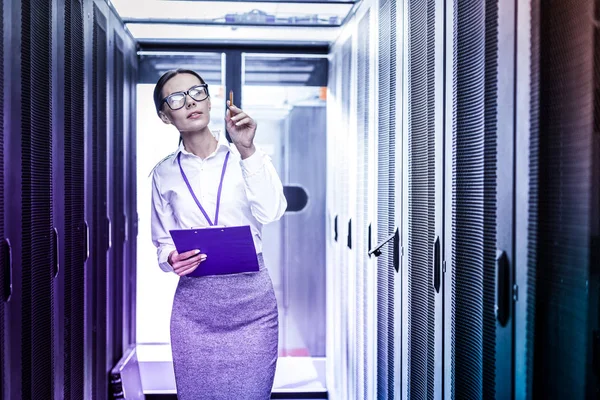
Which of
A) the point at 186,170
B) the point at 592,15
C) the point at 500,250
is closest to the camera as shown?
the point at 592,15

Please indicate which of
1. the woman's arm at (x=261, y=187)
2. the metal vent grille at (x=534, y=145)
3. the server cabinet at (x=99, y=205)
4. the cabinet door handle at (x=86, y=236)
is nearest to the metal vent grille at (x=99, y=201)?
the server cabinet at (x=99, y=205)

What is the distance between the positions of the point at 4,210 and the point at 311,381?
121 inches

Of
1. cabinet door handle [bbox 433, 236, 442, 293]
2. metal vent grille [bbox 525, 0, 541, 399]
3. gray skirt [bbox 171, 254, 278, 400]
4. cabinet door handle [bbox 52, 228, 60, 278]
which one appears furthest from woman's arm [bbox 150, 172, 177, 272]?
metal vent grille [bbox 525, 0, 541, 399]

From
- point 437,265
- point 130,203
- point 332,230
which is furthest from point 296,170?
point 437,265

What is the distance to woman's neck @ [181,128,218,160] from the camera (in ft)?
8.18

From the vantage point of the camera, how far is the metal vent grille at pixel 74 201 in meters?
2.43

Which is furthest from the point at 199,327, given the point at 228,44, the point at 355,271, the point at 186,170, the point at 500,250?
the point at 228,44

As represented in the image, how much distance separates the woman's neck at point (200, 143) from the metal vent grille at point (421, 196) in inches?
33.5

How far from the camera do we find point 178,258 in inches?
92.0

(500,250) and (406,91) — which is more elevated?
(406,91)

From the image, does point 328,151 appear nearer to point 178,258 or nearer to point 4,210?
point 178,258

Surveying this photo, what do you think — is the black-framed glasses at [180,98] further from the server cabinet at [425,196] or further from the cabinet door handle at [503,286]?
the cabinet door handle at [503,286]

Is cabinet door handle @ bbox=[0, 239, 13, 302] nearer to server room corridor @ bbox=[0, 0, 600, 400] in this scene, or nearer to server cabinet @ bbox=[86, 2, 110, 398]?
server room corridor @ bbox=[0, 0, 600, 400]

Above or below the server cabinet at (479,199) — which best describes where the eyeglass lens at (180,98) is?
above
